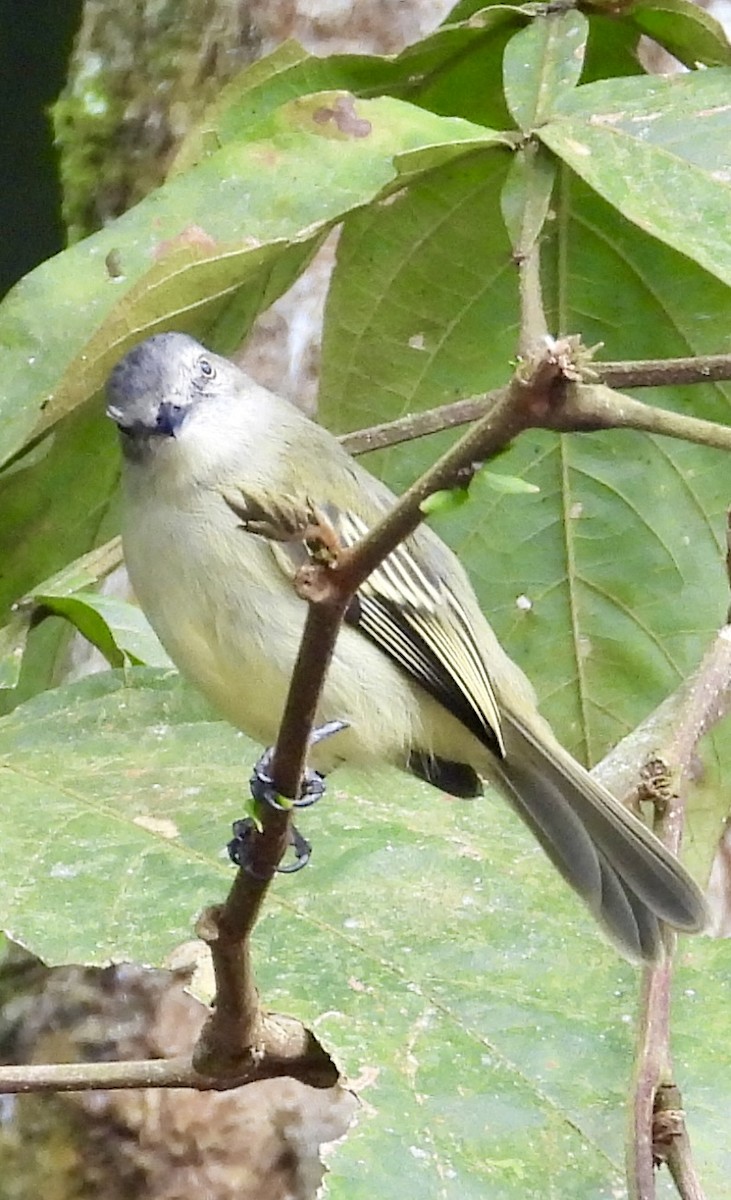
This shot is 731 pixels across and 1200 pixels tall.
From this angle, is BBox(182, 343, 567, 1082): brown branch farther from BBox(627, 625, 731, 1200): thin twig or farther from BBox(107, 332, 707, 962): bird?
BBox(107, 332, 707, 962): bird

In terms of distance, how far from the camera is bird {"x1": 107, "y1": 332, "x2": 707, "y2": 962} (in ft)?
3.88

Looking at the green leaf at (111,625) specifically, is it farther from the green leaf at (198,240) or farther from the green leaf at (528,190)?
the green leaf at (528,190)

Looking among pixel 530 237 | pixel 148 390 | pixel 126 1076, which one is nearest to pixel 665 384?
pixel 126 1076

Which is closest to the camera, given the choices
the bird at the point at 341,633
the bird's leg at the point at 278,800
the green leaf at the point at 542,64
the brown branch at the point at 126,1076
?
the bird's leg at the point at 278,800

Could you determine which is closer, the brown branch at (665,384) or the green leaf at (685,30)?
the brown branch at (665,384)

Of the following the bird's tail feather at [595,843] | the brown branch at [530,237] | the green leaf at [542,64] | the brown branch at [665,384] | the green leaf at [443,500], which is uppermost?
the green leaf at [443,500]

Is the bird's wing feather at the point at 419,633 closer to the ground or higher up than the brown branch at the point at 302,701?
closer to the ground

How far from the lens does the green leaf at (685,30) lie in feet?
5.41

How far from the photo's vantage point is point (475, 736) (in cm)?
135

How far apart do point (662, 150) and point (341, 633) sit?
0.54 metres

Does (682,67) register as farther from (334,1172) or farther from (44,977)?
(334,1172)

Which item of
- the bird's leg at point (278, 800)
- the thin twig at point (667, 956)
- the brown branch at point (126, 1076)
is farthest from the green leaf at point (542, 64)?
the brown branch at point (126, 1076)

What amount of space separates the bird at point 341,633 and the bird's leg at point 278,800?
0.07 metres

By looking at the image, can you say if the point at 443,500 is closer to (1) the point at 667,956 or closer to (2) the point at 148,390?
(1) the point at 667,956
